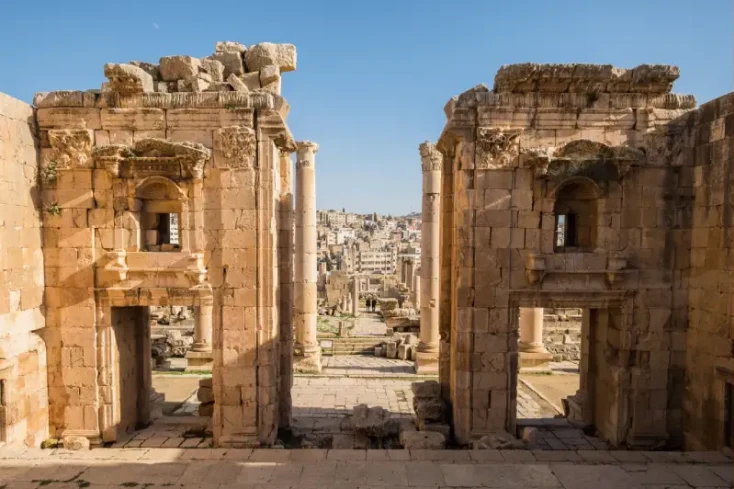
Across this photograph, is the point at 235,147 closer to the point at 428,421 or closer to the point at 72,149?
the point at 72,149

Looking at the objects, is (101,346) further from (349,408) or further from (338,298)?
(338,298)

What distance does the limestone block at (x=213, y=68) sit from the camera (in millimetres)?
9625

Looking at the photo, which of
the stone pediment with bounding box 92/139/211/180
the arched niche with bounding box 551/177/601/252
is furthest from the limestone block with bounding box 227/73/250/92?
the arched niche with bounding box 551/177/601/252

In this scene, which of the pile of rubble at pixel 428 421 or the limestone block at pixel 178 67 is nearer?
the pile of rubble at pixel 428 421

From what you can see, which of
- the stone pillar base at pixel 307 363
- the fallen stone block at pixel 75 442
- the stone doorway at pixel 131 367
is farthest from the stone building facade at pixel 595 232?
the stone pillar base at pixel 307 363

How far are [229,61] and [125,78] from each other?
2.32m

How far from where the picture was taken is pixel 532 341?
1662 centimetres

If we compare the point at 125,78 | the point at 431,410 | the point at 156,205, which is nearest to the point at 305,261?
the point at 156,205

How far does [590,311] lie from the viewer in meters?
10.6

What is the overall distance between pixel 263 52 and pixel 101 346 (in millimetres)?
7279

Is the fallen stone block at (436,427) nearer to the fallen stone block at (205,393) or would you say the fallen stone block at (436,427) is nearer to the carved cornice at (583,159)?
the fallen stone block at (205,393)

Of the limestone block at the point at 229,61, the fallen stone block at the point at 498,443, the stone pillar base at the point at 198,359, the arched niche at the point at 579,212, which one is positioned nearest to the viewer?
the fallen stone block at the point at 498,443

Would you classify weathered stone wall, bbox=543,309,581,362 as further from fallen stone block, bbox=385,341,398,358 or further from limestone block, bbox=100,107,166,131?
limestone block, bbox=100,107,166,131

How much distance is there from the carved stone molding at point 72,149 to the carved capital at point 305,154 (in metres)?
8.17
